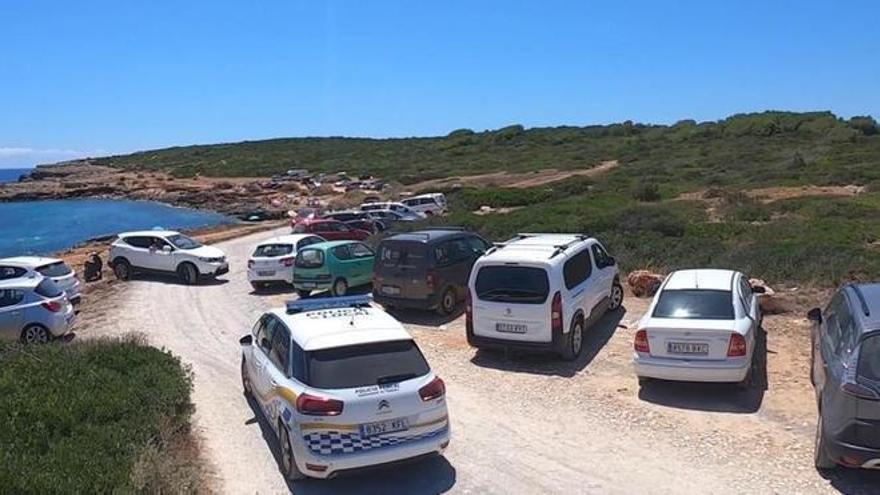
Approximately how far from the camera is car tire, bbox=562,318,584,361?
12.4 m

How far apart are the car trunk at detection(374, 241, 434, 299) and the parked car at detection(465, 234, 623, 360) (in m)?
3.05

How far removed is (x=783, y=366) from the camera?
1170 centimetres

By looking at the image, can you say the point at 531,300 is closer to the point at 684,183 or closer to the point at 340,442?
the point at 340,442

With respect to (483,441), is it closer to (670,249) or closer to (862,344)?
(862,344)

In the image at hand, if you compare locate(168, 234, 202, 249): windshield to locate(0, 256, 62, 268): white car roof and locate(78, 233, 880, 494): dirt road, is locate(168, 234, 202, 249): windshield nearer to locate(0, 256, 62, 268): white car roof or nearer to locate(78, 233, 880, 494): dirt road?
locate(0, 256, 62, 268): white car roof

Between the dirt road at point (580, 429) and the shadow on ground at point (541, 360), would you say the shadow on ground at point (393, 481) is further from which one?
the shadow on ground at point (541, 360)

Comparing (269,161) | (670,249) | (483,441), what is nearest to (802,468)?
(483,441)

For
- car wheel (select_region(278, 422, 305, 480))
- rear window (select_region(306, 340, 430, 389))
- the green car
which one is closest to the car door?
the green car

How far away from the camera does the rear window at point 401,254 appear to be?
1641cm

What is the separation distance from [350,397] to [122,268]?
761 inches

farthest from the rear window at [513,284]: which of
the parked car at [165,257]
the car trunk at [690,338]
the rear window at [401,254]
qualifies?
the parked car at [165,257]

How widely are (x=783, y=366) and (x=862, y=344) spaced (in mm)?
4676

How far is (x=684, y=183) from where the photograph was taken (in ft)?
165

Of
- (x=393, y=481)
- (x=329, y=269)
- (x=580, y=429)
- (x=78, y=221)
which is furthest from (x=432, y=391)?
(x=78, y=221)
